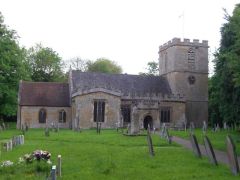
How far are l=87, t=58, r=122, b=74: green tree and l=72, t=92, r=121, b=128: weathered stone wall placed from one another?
98.4 ft

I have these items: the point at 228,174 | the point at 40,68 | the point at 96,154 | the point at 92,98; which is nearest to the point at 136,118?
the point at 92,98

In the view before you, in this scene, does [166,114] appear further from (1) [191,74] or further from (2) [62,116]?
(2) [62,116]

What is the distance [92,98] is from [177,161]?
29.9 m

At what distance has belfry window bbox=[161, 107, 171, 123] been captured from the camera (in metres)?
48.6

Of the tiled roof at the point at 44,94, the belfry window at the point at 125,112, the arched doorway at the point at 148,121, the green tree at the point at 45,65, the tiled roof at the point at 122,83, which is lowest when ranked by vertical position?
the arched doorway at the point at 148,121

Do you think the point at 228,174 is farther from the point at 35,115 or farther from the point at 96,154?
A: the point at 35,115

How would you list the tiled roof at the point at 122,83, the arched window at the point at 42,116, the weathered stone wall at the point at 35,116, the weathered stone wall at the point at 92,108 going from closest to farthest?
the weathered stone wall at the point at 92,108 < the weathered stone wall at the point at 35,116 < the arched window at the point at 42,116 < the tiled roof at the point at 122,83

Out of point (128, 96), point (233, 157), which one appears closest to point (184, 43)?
point (128, 96)

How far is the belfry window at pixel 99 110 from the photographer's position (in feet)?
146

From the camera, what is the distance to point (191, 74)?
52.8 metres

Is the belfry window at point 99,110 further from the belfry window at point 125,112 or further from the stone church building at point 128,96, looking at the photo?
the belfry window at point 125,112

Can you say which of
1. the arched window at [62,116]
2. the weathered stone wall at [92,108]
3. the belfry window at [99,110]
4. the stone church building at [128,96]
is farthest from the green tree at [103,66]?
the belfry window at [99,110]

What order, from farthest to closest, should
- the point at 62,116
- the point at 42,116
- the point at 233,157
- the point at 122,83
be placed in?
the point at 122,83 → the point at 62,116 → the point at 42,116 → the point at 233,157

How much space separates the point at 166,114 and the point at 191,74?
290 inches
